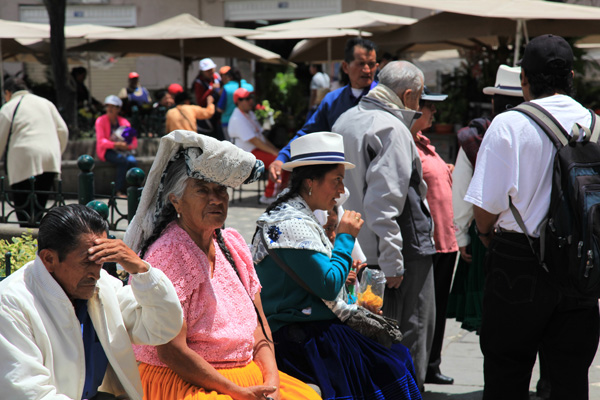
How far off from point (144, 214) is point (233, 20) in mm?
22052

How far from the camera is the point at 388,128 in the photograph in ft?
14.5

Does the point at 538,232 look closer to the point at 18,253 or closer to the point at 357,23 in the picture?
the point at 18,253

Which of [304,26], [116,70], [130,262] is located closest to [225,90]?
[304,26]

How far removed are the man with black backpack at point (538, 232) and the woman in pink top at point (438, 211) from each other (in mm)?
1219

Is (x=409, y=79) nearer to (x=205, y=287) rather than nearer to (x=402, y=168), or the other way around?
(x=402, y=168)

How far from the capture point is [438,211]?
16.1 ft

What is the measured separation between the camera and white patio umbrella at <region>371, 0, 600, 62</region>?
998 cm

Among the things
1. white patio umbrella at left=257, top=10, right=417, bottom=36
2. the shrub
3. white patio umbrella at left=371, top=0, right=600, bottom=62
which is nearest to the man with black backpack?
the shrub

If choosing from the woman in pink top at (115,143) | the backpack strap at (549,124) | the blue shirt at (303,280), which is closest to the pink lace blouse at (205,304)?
the blue shirt at (303,280)

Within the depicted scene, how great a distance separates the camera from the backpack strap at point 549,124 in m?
3.42

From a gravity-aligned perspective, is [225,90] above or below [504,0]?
below

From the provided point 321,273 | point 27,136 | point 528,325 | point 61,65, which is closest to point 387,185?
point 321,273

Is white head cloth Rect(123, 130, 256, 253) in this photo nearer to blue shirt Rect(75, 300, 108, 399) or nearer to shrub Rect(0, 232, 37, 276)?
blue shirt Rect(75, 300, 108, 399)

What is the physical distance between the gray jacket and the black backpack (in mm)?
1033
